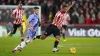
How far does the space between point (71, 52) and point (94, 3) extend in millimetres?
16540

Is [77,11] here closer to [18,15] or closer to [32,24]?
[18,15]

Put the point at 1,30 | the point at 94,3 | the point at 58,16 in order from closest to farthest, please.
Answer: the point at 58,16
the point at 1,30
the point at 94,3

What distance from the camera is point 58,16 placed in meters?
17.5

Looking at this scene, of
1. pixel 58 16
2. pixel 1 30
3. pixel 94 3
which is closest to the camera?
pixel 58 16

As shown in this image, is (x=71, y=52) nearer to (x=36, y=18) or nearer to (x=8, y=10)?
(x=36, y=18)

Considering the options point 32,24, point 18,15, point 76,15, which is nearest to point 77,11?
point 76,15

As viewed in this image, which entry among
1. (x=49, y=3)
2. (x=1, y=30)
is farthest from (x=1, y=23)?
(x=49, y=3)

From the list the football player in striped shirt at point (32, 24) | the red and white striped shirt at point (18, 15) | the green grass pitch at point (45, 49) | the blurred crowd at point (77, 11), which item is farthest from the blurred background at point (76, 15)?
the football player in striped shirt at point (32, 24)

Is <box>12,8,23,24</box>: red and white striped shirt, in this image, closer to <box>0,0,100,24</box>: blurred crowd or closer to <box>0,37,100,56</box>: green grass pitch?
<box>0,37,100,56</box>: green grass pitch

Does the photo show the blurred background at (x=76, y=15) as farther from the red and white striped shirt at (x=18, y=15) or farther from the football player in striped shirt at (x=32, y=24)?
the football player in striped shirt at (x=32, y=24)

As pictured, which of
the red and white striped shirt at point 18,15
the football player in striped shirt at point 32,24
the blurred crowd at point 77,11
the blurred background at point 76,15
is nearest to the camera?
the football player in striped shirt at point 32,24

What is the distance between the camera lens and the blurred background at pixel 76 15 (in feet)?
104

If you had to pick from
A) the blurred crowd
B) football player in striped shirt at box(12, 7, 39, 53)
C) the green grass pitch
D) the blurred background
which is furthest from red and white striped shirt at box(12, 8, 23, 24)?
football player in striped shirt at box(12, 7, 39, 53)

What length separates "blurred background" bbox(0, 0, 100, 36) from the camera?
31.7 metres
